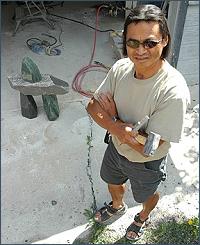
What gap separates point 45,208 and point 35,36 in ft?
10.7

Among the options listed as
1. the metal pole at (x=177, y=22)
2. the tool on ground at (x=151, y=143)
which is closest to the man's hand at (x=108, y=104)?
the tool on ground at (x=151, y=143)

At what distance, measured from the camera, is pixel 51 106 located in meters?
4.29

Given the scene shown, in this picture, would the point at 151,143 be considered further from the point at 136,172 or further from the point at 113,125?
the point at 136,172

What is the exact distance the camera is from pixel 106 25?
6332mm

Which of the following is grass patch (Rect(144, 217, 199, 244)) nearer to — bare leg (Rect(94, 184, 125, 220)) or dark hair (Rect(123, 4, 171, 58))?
bare leg (Rect(94, 184, 125, 220))

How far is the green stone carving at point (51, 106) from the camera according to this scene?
169 inches

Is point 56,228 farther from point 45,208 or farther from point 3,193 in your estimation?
point 3,193

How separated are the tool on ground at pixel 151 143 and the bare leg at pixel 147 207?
0.78m

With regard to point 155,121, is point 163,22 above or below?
above

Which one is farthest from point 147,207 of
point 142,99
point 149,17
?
point 149,17

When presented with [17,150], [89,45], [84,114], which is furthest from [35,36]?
[17,150]

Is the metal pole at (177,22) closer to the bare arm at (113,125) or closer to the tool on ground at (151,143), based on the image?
the bare arm at (113,125)

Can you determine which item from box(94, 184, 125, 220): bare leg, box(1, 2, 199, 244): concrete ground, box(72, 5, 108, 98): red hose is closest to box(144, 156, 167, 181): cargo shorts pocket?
box(94, 184, 125, 220): bare leg

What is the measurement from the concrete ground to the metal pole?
2.24 feet
